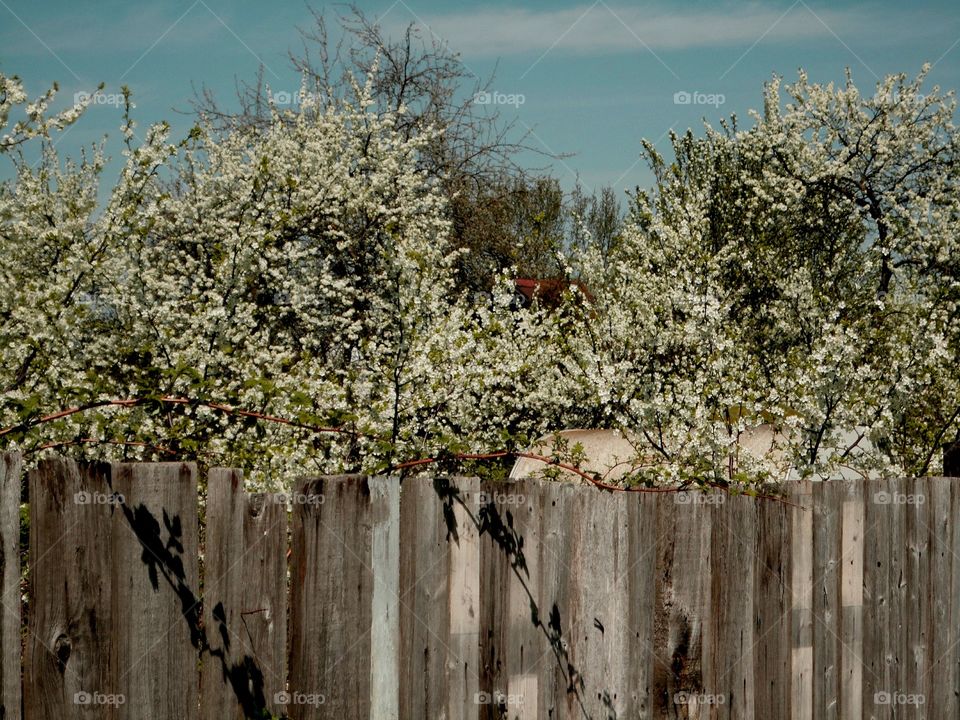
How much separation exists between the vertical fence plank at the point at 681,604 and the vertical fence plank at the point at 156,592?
173 cm

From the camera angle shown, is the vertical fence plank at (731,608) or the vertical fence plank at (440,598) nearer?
the vertical fence plank at (440,598)

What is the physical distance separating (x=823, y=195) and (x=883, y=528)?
9.11 metres

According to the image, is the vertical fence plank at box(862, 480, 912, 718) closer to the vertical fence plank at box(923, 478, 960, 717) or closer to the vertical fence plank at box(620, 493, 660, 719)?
the vertical fence plank at box(923, 478, 960, 717)

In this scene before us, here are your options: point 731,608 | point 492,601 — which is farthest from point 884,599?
point 492,601

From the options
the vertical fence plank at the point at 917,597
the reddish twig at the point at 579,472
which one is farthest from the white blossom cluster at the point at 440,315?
the vertical fence plank at the point at 917,597

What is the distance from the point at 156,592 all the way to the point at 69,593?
219 millimetres

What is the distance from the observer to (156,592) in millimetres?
Result: 2477

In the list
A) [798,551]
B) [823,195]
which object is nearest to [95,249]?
[798,551]

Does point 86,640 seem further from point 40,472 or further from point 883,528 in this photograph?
point 883,528

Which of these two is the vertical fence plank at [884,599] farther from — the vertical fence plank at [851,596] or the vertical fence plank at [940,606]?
the vertical fence plank at [940,606]

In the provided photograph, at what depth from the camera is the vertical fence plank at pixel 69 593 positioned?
7.67 feet

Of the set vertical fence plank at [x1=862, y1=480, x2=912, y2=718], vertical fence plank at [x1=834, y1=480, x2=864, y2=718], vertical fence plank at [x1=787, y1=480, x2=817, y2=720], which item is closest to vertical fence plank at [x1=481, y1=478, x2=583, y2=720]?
vertical fence plank at [x1=787, y1=480, x2=817, y2=720]

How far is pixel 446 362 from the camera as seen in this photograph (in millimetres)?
6965

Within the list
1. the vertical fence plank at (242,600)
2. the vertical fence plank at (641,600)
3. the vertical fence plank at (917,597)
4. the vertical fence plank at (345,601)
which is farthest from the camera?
the vertical fence plank at (917,597)
